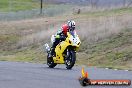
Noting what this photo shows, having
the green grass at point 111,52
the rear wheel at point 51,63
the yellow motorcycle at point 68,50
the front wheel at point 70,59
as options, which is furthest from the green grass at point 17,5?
the front wheel at point 70,59

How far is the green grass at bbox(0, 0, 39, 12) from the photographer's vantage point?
11072cm

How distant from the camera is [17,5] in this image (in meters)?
115

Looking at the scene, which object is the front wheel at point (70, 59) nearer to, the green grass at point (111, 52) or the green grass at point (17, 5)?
Answer: the green grass at point (111, 52)

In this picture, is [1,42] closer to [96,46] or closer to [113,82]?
[96,46]

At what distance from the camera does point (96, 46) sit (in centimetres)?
3231

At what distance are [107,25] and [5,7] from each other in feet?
258

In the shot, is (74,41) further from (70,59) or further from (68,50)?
(70,59)

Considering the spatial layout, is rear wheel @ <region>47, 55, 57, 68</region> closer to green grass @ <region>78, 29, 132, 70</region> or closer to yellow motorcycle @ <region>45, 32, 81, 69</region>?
yellow motorcycle @ <region>45, 32, 81, 69</region>

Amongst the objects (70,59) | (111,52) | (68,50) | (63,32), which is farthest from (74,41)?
(111,52)

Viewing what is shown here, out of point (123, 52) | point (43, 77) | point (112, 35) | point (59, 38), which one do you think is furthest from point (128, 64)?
point (43, 77)

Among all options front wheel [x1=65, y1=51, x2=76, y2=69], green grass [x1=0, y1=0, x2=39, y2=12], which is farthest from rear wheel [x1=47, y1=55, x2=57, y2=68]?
green grass [x1=0, y1=0, x2=39, y2=12]

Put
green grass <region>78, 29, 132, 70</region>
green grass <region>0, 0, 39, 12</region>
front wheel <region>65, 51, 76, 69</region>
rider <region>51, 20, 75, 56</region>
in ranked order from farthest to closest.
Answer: green grass <region>0, 0, 39, 12</region>, green grass <region>78, 29, 132, 70</region>, rider <region>51, 20, 75, 56</region>, front wheel <region>65, 51, 76, 69</region>

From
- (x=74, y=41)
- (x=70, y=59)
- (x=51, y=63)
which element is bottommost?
(x=51, y=63)

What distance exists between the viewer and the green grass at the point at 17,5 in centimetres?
11072
